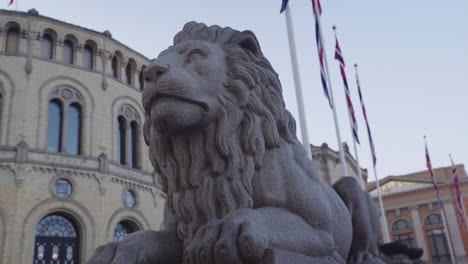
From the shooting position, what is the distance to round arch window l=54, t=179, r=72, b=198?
20.6 meters

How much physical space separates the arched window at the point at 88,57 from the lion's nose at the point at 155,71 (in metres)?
24.0

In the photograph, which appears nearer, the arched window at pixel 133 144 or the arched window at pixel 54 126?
the arched window at pixel 54 126

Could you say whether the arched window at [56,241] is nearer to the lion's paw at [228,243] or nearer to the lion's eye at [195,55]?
the lion's eye at [195,55]

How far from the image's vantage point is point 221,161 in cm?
204

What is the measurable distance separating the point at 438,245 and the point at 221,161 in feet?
135

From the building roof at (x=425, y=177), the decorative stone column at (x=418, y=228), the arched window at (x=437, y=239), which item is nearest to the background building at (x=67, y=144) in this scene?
the decorative stone column at (x=418, y=228)

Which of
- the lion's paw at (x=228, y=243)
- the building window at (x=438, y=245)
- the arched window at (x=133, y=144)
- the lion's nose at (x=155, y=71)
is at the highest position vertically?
the arched window at (x=133, y=144)

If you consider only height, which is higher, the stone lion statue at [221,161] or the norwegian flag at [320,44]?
the norwegian flag at [320,44]

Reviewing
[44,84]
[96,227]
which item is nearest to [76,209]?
[96,227]

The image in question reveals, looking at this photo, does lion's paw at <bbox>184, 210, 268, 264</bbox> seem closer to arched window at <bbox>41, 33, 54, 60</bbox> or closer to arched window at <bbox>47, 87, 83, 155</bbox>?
arched window at <bbox>47, 87, 83, 155</bbox>

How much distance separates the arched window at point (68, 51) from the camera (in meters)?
24.0

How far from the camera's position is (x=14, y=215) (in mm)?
19031

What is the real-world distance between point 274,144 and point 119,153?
76.3ft

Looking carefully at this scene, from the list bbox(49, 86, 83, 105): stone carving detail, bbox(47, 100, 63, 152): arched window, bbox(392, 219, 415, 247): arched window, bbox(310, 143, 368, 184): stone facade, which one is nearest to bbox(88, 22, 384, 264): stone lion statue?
bbox(47, 100, 63, 152): arched window
